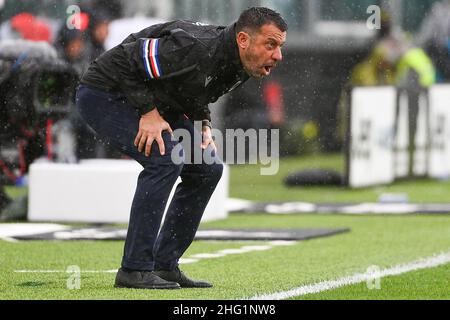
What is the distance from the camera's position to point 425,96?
59.2 feet

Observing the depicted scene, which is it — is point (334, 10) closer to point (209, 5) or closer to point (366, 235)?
point (209, 5)

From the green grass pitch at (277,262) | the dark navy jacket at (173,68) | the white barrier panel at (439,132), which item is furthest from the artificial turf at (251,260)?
the white barrier panel at (439,132)

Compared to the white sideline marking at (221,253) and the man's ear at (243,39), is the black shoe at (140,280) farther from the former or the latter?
the man's ear at (243,39)

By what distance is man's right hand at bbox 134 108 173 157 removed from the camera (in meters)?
7.55

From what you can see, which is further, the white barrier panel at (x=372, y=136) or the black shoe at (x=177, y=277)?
the white barrier panel at (x=372, y=136)

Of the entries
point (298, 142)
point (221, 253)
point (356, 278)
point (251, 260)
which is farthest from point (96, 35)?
point (356, 278)

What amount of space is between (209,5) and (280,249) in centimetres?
1048

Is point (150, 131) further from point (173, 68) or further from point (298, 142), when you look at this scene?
point (298, 142)

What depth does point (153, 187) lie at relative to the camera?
7559 mm

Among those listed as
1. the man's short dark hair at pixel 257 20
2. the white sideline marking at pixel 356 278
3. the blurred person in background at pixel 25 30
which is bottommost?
the white sideline marking at pixel 356 278

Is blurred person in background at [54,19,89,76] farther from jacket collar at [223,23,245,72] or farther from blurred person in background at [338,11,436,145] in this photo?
jacket collar at [223,23,245,72]

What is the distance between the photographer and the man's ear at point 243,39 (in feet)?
24.5

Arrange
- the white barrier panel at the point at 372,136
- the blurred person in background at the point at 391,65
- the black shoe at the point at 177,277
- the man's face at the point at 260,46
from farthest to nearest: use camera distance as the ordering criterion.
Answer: the blurred person in background at the point at 391,65 → the white barrier panel at the point at 372,136 → the black shoe at the point at 177,277 → the man's face at the point at 260,46
